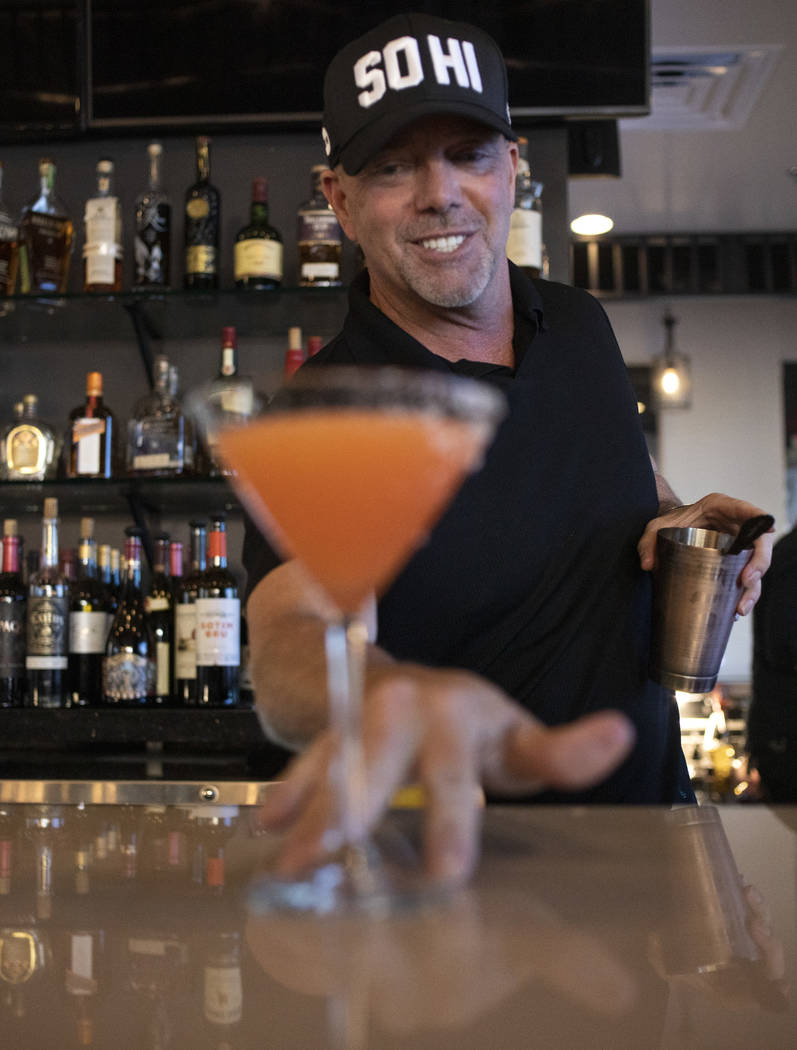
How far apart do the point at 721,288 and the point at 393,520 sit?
5.46m

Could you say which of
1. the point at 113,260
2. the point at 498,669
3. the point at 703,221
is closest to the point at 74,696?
the point at 113,260

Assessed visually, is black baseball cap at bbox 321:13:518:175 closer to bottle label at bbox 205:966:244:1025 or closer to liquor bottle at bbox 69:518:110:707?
bottle label at bbox 205:966:244:1025

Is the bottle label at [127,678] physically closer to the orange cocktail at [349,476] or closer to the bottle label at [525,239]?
the bottle label at [525,239]

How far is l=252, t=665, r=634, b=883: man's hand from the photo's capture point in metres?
0.50

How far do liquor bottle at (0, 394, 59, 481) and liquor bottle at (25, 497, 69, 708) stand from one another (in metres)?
0.17

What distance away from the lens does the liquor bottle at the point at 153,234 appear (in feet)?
8.41

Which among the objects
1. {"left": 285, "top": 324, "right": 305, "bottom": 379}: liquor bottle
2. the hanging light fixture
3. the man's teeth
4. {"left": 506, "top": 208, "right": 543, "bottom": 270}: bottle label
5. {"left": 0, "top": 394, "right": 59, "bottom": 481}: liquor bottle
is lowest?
{"left": 0, "top": 394, "right": 59, "bottom": 481}: liquor bottle

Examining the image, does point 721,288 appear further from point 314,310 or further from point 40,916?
point 40,916

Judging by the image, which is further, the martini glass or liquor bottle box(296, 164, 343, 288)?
liquor bottle box(296, 164, 343, 288)

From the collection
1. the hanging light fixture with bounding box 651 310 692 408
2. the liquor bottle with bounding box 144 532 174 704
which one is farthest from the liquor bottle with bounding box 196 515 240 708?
the hanging light fixture with bounding box 651 310 692 408

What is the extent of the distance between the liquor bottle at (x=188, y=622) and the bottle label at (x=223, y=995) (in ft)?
6.15

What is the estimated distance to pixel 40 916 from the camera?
0.61 m

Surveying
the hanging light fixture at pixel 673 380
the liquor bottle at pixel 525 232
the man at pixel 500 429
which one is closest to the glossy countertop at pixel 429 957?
the man at pixel 500 429

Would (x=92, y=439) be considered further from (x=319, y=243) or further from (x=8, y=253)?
(x=319, y=243)
